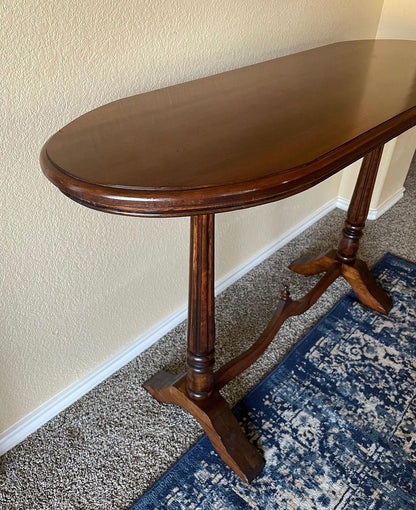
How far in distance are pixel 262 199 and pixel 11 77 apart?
57cm

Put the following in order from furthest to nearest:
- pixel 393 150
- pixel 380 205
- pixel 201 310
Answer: pixel 380 205 < pixel 393 150 < pixel 201 310

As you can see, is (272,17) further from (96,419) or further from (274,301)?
(96,419)

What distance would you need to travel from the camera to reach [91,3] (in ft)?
3.05

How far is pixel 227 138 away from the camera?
0.82 meters

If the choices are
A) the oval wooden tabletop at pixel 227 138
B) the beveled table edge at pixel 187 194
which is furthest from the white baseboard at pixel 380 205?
the beveled table edge at pixel 187 194

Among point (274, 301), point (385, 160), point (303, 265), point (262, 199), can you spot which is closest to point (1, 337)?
point (262, 199)

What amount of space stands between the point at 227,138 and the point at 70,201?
0.47 m

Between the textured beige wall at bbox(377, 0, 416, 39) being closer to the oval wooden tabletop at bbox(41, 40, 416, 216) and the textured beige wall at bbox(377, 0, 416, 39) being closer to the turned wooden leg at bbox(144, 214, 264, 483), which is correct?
the oval wooden tabletop at bbox(41, 40, 416, 216)

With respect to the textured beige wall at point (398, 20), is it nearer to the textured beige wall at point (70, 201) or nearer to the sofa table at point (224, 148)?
the textured beige wall at point (70, 201)

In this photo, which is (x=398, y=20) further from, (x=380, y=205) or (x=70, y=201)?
(x=70, y=201)

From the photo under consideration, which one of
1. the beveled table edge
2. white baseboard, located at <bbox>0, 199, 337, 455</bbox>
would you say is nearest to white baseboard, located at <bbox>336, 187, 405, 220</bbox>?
white baseboard, located at <bbox>0, 199, 337, 455</bbox>

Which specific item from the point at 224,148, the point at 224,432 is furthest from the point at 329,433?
the point at 224,148

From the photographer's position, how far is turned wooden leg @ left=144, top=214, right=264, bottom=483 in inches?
39.9

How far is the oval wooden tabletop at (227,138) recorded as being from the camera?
0.68 meters
